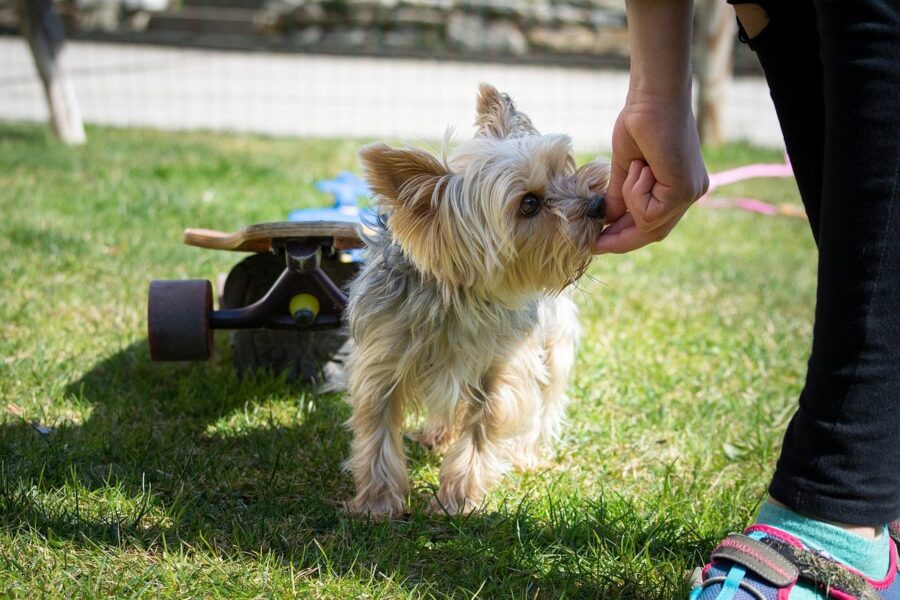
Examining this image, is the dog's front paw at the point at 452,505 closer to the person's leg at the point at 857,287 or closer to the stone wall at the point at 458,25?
the person's leg at the point at 857,287

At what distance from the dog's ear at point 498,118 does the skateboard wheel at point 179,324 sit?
1083 millimetres

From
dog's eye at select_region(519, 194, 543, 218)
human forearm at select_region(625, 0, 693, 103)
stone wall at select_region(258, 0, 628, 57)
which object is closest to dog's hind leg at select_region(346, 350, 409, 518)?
dog's eye at select_region(519, 194, 543, 218)

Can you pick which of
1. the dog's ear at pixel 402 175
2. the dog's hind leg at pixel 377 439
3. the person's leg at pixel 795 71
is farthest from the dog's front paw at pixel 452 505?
the person's leg at pixel 795 71

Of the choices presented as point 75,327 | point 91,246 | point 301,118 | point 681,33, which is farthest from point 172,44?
point 681,33

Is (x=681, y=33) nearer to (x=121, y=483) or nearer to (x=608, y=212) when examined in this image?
(x=608, y=212)

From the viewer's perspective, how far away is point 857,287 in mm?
1608

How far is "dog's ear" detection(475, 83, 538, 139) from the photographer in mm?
2756

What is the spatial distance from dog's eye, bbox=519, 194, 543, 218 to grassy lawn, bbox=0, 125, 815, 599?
0.80 meters

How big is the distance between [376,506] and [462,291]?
0.65 m

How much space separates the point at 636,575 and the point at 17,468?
5.60 feet

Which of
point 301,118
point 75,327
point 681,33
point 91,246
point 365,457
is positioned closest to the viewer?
point 681,33

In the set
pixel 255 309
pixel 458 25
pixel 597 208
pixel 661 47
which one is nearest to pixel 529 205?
pixel 597 208

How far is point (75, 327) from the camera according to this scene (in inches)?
147

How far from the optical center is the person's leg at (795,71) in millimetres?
1875
